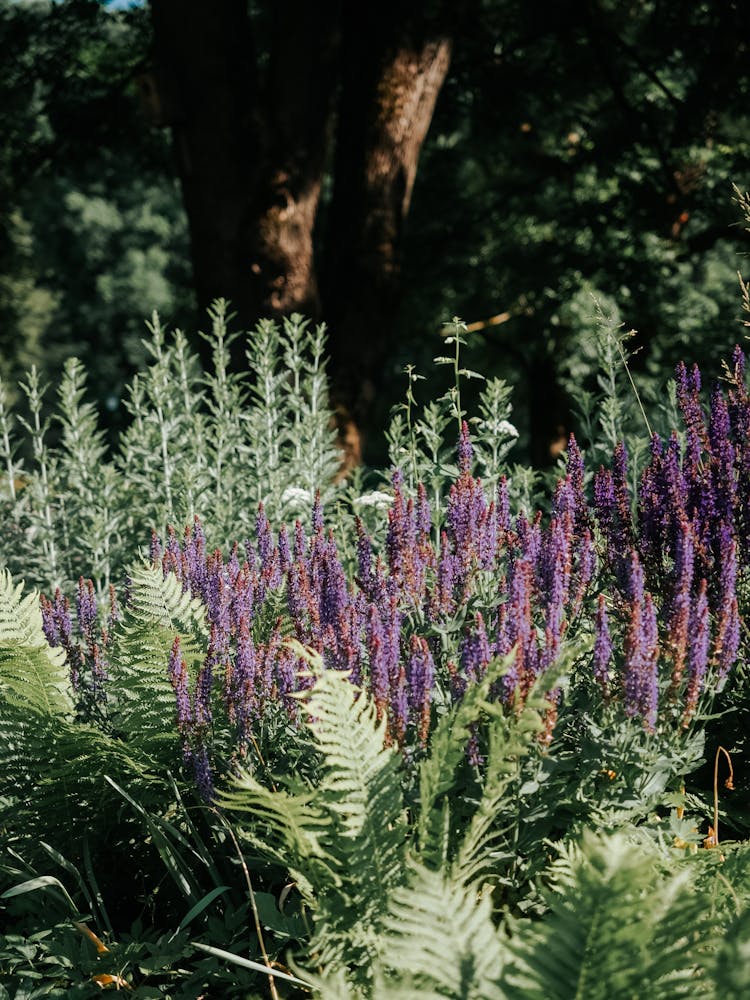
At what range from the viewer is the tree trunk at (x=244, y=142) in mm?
7980

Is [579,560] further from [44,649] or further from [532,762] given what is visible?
[44,649]

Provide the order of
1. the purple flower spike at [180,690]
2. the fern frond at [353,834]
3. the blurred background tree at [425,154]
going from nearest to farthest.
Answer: the fern frond at [353,834] < the purple flower spike at [180,690] < the blurred background tree at [425,154]

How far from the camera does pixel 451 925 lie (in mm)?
1811

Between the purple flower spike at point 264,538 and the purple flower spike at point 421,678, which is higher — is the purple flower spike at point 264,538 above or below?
above

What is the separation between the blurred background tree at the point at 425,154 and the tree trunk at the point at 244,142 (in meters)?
0.02

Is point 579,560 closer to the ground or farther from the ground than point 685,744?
farther from the ground

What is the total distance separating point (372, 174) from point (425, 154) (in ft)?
23.9

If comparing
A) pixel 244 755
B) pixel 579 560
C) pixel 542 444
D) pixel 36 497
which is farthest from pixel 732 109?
pixel 244 755

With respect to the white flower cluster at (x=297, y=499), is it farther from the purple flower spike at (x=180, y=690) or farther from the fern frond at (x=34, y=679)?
the purple flower spike at (x=180, y=690)

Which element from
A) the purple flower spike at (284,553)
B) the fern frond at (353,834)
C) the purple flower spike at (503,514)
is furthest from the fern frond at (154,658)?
the purple flower spike at (503,514)

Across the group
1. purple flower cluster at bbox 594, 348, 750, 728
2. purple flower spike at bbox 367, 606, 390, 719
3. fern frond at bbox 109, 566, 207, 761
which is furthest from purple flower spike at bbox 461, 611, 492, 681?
fern frond at bbox 109, 566, 207, 761

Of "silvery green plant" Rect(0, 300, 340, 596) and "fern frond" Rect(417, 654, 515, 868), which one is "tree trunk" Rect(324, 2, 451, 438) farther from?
"fern frond" Rect(417, 654, 515, 868)

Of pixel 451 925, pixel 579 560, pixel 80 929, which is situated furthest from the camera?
pixel 579 560

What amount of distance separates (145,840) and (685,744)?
65.0 inches
